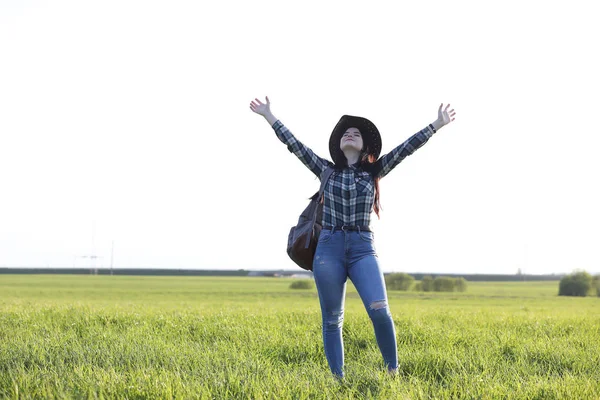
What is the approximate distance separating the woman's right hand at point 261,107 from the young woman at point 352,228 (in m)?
0.27

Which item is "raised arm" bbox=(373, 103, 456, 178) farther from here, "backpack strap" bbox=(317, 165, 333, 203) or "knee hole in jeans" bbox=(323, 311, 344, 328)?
"knee hole in jeans" bbox=(323, 311, 344, 328)

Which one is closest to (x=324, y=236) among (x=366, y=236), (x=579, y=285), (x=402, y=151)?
(x=366, y=236)

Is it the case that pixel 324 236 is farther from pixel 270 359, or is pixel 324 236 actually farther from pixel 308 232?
pixel 270 359

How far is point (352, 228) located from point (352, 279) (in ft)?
1.51

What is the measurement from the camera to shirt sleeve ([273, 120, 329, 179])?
19.4ft

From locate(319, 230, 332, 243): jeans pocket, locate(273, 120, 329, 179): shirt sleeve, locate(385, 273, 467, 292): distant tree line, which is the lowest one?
locate(385, 273, 467, 292): distant tree line

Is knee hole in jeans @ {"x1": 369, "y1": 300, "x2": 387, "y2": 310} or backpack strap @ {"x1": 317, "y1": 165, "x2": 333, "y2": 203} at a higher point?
backpack strap @ {"x1": 317, "y1": 165, "x2": 333, "y2": 203}

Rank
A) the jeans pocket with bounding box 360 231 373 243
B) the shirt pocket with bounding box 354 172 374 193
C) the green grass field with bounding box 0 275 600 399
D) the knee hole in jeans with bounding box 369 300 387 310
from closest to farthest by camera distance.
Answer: the green grass field with bounding box 0 275 600 399 → the knee hole in jeans with bounding box 369 300 387 310 → the jeans pocket with bounding box 360 231 373 243 → the shirt pocket with bounding box 354 172 374 193

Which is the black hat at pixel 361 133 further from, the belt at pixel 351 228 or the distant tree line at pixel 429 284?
the distant tree line at pixel 429 284

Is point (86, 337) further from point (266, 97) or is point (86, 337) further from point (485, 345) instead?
point (485, 345)

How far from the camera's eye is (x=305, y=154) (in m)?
5.93

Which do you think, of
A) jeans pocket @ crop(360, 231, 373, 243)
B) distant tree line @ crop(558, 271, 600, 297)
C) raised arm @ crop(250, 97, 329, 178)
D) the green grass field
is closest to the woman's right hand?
raised arm @ crop(250, 97, 329, 178)

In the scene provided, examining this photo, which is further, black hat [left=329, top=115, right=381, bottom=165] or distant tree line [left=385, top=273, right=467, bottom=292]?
distant tree line [left=385, top=273, right=467, bottom=292]

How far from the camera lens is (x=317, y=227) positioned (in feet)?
19.1
